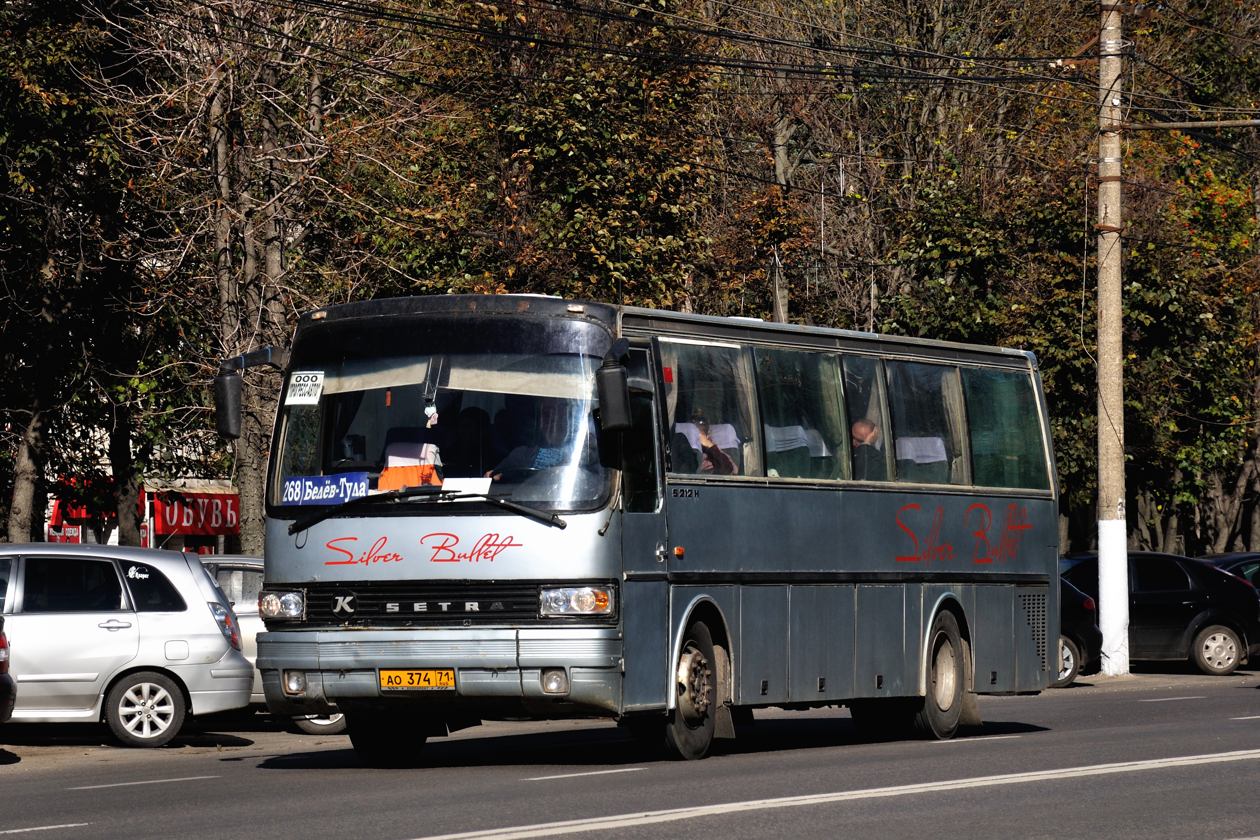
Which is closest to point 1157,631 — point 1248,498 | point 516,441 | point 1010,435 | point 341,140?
point 1010,435

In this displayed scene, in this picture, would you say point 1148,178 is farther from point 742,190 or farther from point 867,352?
point 867,352

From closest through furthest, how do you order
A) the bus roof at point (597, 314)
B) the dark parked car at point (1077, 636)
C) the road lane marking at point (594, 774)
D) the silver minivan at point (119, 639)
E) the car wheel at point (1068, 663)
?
the road lane marking at point (594, 774)
the bus roof at point (597, 314)
the silver minivan at point (119, 639)
the car wheel at point (1068, 663)
the dark parked car at point (1077, 636)

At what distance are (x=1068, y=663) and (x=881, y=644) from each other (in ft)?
31.3

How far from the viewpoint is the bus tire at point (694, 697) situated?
13.9 m

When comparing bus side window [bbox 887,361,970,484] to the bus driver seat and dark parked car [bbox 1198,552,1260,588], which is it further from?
dark parked car [bbox 1198,552,1260,588]

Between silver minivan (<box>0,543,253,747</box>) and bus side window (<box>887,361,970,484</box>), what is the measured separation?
215 inches

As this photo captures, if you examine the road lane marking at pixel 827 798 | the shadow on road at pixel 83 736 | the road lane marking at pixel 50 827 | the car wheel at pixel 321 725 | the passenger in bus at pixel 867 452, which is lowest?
the shadow on road at pixel 83 736

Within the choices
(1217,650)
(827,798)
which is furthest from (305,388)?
(1217,650)

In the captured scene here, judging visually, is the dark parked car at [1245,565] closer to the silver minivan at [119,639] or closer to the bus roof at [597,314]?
the bus roof at [597,314]

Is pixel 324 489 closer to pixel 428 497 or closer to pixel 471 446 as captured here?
pixel 428 497

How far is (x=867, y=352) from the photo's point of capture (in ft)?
54.2

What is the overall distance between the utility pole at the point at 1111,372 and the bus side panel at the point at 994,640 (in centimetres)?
836

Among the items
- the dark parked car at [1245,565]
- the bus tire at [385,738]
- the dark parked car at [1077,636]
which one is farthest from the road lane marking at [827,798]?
the dark parked car at [1245,565]

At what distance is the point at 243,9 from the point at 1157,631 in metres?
13.5
